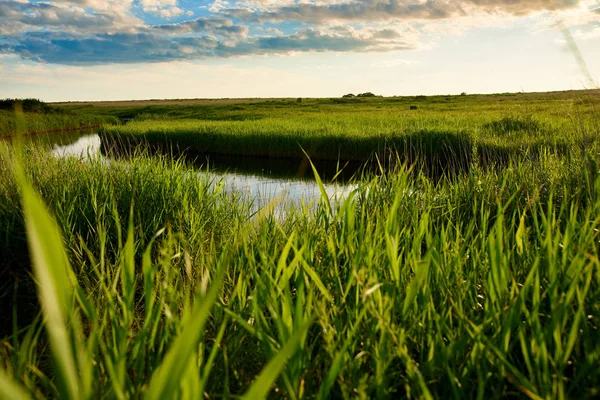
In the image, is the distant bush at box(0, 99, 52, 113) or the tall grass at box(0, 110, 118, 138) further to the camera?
the distant bush at box(0, 99, 52, 113)

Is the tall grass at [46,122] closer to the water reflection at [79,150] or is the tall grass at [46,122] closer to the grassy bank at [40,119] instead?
the grassy bank at [40,119]

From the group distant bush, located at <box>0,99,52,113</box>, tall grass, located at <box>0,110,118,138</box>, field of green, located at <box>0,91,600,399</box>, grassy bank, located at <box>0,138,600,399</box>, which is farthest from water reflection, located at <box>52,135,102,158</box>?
distant bush, located at <box>0,99,52,113</box>

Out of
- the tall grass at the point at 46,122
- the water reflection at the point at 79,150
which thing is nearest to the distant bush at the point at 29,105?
the tall grass at the point at 46,122

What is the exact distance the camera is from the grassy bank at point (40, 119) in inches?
892

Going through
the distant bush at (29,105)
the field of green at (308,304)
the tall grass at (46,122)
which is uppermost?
the distant bush at (29,105)

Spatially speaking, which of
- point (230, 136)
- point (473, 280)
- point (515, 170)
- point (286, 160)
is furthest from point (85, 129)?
point (473, 280)

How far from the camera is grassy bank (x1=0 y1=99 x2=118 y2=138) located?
74.4ft

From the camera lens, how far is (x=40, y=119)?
85.5ft

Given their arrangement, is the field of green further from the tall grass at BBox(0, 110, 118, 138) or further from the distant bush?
the distant bush

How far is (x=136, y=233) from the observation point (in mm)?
4215

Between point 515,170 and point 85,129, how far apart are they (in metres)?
31.4

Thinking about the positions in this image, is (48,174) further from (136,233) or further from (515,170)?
(515,170)

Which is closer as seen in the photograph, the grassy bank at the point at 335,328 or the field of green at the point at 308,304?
the grassy bank at the point at 335,328

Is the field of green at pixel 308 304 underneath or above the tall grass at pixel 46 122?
underneath
